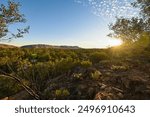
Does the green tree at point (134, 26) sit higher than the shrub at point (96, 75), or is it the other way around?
the green tree at point (134, 26)

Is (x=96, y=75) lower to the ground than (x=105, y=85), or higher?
higher

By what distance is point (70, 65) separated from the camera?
23.3 meters

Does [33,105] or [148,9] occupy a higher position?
[148,9]

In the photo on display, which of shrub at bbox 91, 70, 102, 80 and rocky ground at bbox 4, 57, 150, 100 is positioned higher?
shrub at bbox 91, 70, 102, 80

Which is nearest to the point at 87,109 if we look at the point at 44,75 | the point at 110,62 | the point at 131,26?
the point at 131,26

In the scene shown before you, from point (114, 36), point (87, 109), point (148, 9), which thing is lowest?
point (87, 109)

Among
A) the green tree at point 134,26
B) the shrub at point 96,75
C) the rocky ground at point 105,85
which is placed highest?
the green tree at point 134,26

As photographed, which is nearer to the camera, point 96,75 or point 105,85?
point 105,85

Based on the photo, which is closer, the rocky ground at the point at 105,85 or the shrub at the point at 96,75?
the rocky ground at the point at 105,85

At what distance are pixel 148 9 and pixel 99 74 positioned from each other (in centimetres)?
492

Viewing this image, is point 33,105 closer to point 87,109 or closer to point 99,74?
point 87,109

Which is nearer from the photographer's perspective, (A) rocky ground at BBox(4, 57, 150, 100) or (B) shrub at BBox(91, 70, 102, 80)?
(A) rocky ground at BBox(4, 57, 150, 100)

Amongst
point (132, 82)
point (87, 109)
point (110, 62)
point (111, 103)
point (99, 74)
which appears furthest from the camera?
point (110, 62)

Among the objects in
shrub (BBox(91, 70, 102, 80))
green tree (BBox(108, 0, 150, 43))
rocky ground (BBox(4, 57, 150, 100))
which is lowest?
rocky ground (BBox(4, 57, 150, 100))
